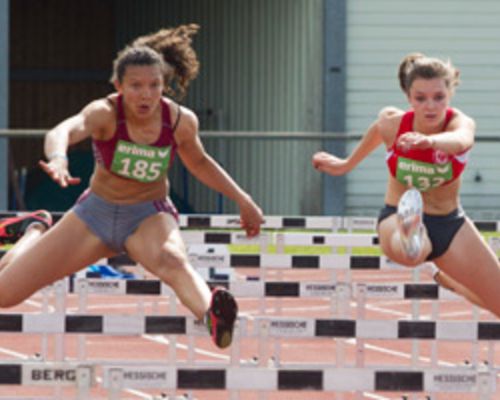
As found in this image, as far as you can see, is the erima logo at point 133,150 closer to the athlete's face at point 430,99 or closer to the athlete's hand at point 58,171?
the athlete's hand at point 58,171

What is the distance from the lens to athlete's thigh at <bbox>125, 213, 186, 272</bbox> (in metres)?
7.55

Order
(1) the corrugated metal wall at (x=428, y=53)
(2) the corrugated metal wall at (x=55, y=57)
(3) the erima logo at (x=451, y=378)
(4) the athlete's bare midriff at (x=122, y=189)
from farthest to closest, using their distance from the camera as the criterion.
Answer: (2) the corrugated metal wall at (x=55, y=57)
(1) the corrugated metal wall at (x=428, y=53)
(4) the athlete's bare midriff at (x=122, y=189)
(3) the erima logo at (x=451, y=378)

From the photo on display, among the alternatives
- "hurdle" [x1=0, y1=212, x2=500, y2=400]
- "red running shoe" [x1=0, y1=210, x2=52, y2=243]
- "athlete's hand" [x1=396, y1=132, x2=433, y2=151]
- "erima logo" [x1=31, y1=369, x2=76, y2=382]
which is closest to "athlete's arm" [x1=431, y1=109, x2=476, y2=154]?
"athlete's hand" [x1=396, y1=132, x2=433, y2=151]

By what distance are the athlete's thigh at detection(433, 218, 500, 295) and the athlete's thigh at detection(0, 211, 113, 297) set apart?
1691mm

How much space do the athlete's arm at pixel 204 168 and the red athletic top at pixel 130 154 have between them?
14 centimetres

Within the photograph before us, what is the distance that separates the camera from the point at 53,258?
7645 mm

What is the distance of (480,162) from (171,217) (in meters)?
16.0

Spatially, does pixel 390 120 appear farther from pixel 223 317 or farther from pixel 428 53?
pixel 428 53

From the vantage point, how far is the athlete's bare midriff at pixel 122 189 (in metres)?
7.77

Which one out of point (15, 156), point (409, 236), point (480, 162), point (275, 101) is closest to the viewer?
point (409, 236)

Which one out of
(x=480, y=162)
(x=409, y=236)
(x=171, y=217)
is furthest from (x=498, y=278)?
(x=480, y=162)

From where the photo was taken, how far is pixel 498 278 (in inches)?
311

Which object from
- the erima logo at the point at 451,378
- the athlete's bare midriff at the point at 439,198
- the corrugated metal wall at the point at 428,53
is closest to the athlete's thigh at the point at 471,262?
the athlete's bare midriff at the point at 439,198

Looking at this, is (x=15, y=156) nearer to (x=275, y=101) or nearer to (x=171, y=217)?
(x=275, y=101)
